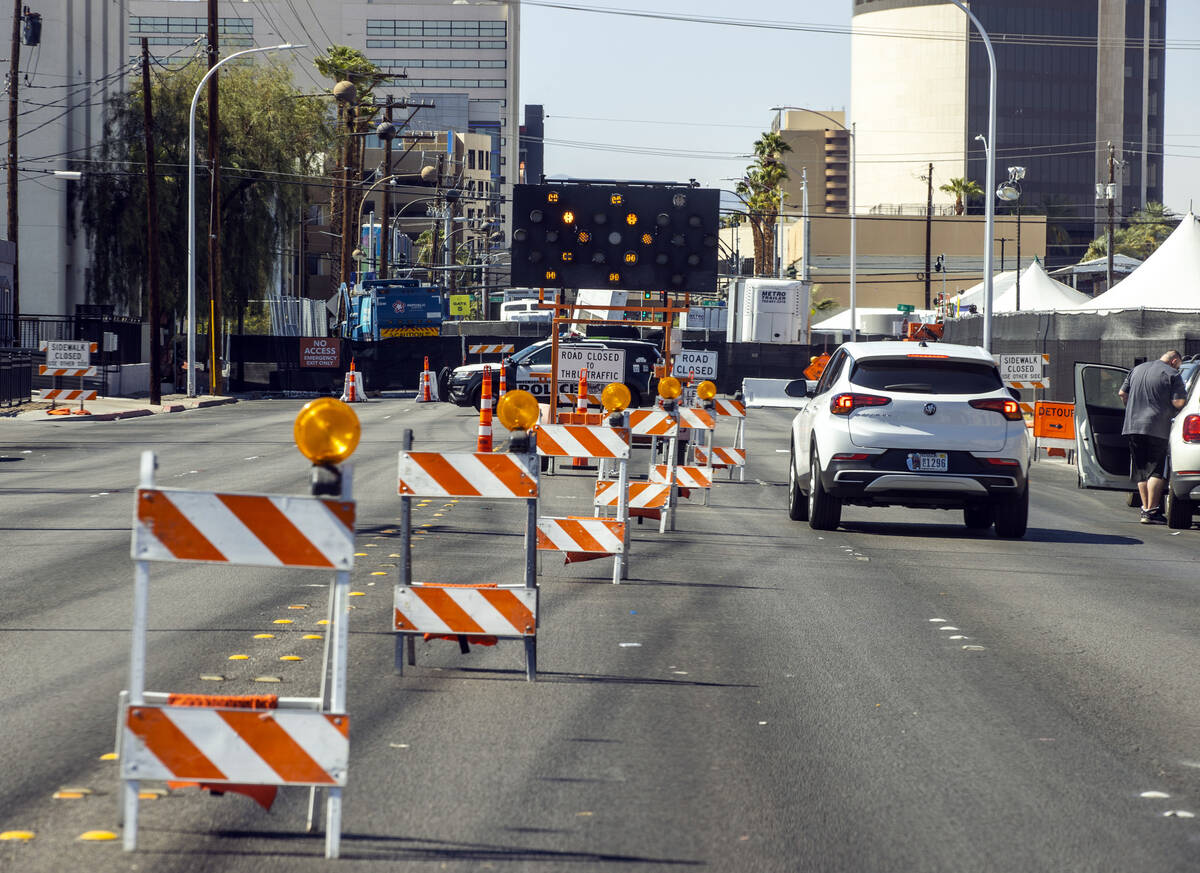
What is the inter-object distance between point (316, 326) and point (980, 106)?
3988 inches

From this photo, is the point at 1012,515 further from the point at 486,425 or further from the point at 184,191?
the point at 184,191

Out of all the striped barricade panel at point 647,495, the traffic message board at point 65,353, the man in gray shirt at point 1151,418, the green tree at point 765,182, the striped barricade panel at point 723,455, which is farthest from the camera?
the green tree at point 765,182

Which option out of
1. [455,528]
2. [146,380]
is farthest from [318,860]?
[146,380]

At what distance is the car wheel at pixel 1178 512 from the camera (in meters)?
16.3

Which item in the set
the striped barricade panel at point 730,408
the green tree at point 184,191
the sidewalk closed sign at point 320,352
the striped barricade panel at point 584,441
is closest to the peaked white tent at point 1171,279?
the striped barricade panel at point 730,408

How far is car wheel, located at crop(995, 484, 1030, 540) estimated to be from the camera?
14758 millimetres

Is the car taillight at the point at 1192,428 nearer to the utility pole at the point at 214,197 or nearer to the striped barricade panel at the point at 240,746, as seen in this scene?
the striped barricade panel at the point at 240,746

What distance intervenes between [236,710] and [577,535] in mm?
5910

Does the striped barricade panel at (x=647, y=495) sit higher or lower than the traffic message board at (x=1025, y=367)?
lower

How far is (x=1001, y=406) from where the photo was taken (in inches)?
571

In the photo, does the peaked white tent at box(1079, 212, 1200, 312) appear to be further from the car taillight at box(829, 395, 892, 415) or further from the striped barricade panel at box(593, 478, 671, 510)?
the striped barricade panel at box(593, 478, 671, 510)

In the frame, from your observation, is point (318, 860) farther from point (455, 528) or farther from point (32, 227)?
point (32, 227)

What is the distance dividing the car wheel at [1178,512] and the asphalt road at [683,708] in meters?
2.38

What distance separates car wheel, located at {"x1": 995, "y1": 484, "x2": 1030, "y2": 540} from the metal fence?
94.4 ft
